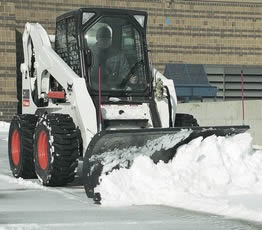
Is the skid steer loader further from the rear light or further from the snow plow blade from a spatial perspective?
the rear light

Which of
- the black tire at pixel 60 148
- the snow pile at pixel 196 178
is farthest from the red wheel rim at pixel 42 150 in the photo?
the snow pile at pixel 196 178

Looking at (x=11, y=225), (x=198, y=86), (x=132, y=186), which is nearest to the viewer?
(x=11, y=225)

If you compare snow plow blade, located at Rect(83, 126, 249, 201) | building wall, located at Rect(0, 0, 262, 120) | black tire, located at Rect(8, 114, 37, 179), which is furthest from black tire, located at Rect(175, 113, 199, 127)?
building wall, located at Rect(0, 0, 262, 120)

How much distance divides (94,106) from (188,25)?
24123 millimetres

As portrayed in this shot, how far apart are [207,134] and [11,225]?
3342 millimetres

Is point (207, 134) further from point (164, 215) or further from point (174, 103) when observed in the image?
point (164, 215)

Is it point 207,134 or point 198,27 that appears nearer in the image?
point 207,134

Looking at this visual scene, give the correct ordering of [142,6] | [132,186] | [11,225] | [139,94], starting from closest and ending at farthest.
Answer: [11,225] → [132,186] → [139,94] → [142,6]

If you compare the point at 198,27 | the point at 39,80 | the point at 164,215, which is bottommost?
→ the point at 164,215

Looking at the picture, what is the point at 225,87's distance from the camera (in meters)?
33.2

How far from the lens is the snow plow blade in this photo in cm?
760

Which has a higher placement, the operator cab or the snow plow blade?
the operator cab

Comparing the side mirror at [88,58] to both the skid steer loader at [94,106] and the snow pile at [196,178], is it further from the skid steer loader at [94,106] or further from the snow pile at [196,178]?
the snow pile at [196,178]

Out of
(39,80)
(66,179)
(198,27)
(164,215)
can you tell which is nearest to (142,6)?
(198,27)
